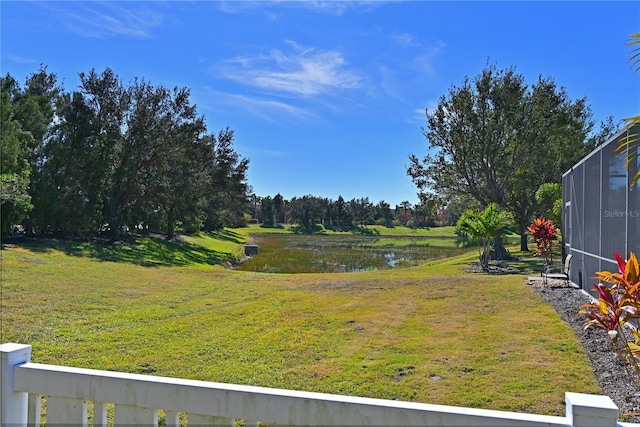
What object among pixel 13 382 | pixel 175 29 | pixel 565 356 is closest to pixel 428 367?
pixel 565 356

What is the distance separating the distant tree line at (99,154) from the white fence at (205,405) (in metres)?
19.6

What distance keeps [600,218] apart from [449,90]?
14.7 metres

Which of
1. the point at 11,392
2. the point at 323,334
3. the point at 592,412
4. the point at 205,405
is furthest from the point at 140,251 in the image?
the point at 592,412

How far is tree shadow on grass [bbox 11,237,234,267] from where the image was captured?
1978cm

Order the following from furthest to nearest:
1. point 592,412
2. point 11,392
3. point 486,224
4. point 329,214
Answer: point 329,214, point 486,224, point 11,392, point 592,412

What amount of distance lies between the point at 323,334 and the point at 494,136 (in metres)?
16.2

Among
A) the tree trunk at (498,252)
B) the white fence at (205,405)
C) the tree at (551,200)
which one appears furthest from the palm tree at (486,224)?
the white fence at (205,405)

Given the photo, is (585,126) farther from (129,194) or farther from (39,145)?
(39,145)

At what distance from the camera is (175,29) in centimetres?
773

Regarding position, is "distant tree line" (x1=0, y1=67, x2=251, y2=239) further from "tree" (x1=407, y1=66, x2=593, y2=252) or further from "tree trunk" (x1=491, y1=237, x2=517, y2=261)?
"tree trunk" (x1=491, y1=237, x2=517, y2=261)

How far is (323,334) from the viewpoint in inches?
294

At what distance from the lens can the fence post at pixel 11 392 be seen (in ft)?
6.13

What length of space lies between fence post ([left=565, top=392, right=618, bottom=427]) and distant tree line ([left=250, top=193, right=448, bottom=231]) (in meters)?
76.2

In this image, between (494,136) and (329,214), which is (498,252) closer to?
(494,136)
